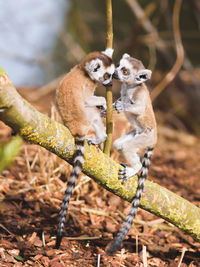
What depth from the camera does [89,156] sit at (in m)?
2.12

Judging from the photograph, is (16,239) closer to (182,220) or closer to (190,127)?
(182,220)

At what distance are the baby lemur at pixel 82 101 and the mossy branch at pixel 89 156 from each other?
0.08m

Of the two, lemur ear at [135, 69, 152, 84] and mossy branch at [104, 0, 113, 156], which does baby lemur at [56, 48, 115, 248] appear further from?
lemur ear at [135, 69, 152, 84]

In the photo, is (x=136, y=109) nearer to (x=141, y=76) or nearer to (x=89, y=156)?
(x=141, y=76)

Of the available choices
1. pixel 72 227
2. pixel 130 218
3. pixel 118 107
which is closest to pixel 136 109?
pixel 118 107

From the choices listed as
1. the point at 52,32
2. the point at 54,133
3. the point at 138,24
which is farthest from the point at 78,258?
the point at 52,32

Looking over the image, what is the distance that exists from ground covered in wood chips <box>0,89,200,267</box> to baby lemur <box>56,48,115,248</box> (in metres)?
0.31

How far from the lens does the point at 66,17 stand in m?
9.28

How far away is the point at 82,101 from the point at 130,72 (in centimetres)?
59

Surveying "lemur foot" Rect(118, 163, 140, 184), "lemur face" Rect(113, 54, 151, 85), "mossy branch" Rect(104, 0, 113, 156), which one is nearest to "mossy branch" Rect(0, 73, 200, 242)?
"lemur foot" Rect(118, 163, 140, 184)

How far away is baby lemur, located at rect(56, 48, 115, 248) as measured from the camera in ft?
6.86

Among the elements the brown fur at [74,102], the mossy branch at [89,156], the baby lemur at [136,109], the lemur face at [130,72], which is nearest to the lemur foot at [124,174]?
the mossy branch at [89,156]

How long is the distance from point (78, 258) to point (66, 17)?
801 cm

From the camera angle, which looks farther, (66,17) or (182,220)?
(66,17)
